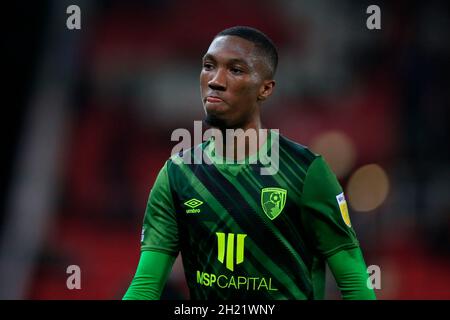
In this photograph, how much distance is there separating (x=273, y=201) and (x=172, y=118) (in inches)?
279

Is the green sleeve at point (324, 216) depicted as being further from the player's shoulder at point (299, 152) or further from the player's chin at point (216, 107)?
the player's chin at point (216, 107)

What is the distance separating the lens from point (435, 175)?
28.8 ft

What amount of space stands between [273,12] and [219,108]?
8260mm

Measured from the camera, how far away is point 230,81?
289 centimetres

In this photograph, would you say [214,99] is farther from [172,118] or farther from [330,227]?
[172,118]

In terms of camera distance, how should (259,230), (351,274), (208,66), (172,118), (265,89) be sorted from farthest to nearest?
(172,118) → (265,89) → (208,66) → (259,230) → (351,274)

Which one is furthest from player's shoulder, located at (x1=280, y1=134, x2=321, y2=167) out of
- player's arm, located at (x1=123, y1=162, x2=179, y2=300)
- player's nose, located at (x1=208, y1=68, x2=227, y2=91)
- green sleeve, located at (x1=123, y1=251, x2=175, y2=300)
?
green sleeve, located at (x1=123, y1=251, x2=175, y2=300)

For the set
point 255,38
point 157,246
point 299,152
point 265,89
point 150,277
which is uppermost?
point 255,38

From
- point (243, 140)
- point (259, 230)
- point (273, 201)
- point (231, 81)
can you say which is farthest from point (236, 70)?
point (259, 230)

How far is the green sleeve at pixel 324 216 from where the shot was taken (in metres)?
2.79

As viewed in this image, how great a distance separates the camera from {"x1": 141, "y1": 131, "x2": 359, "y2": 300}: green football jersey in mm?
2801

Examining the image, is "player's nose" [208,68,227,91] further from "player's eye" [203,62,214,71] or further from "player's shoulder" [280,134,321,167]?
"player's shoulder" [280,134,321,167]

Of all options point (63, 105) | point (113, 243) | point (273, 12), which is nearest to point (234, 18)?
point (273, 12)

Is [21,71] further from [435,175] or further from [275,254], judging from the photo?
[275,254]
